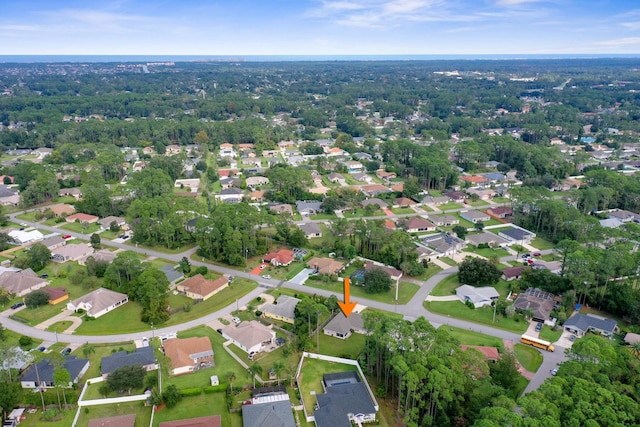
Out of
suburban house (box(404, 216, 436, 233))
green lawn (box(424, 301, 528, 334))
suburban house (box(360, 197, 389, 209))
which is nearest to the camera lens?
green lawn (box(424, 301, 528, 334))

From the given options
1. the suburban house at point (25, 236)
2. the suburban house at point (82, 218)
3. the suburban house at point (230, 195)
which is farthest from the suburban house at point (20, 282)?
the suburban house at point (230, 195)

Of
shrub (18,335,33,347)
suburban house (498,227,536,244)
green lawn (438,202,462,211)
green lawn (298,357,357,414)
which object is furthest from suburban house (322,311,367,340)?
green lawn (438,202,462,211)

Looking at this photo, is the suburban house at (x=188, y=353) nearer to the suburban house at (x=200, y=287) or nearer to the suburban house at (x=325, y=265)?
the suburban house at (x=200, y=287)

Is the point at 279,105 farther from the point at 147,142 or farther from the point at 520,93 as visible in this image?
the point at 520,93

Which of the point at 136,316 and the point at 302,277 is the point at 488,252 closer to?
the point at 302,277

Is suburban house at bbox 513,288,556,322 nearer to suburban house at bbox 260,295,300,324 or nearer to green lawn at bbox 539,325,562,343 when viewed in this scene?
green lawn at bbox 539,325,562,343

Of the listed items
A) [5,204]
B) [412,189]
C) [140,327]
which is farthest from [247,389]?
[5,204]
